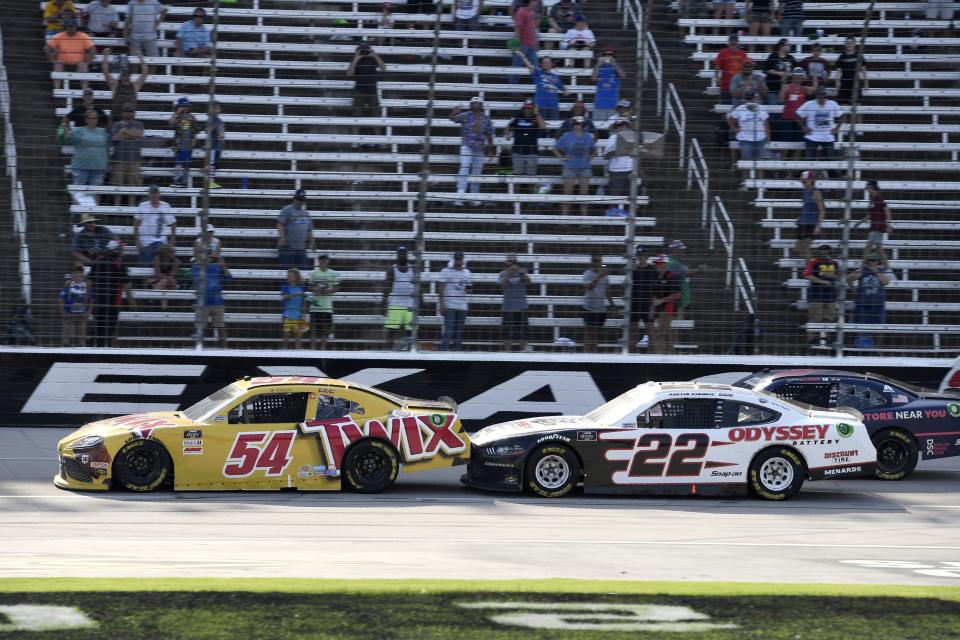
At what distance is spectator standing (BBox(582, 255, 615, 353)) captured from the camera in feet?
57.1

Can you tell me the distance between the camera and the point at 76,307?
674 inches

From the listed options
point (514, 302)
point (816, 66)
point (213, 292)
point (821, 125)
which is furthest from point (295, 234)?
point (816, 66)

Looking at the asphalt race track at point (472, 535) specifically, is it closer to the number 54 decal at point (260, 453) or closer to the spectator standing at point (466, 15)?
the number 54 decal at point (260, 453)

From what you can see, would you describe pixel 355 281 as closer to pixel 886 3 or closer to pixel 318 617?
pixel 318 617

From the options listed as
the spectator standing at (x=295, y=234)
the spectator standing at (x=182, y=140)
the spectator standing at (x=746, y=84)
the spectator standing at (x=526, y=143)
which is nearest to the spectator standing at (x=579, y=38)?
the spectator standing at (x=746, y=84)

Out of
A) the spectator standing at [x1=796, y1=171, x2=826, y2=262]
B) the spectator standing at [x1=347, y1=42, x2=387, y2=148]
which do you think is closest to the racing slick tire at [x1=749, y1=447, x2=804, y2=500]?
the spectator standing at [x1=796, y1=171, x2=826, y2=262]

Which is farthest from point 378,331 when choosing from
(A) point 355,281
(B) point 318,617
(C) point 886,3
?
(C) point 886,3

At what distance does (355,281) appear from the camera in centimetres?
1731

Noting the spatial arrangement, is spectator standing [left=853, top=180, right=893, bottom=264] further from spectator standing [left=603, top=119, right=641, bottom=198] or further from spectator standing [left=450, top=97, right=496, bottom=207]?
spectator standing [left=450, top=97, right=496, bottom=207]

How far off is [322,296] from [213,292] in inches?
53.9

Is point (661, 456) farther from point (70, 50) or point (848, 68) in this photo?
point (70, 50)

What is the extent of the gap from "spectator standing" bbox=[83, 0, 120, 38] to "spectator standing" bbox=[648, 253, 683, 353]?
30.1 ft

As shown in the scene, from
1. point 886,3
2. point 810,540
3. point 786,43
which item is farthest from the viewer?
point 886,3

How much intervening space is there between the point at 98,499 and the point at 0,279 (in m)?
5.04
